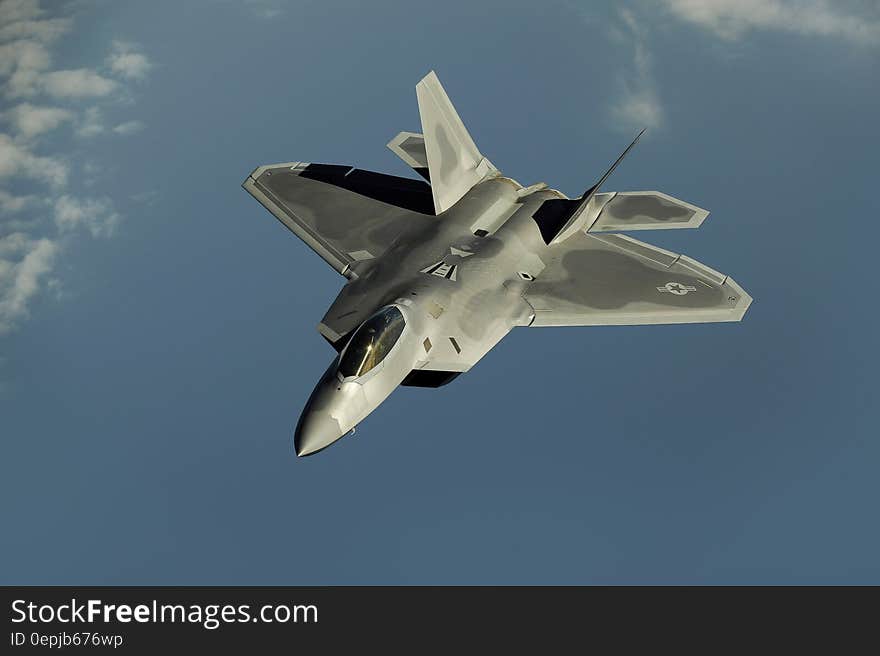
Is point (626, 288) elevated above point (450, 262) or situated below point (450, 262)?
below

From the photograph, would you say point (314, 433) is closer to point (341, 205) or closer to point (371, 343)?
point (371, 343)

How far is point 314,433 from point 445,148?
32.3ft

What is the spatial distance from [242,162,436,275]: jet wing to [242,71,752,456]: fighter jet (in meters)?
0.04

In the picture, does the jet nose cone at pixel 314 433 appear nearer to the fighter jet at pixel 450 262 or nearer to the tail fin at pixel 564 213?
the fighter jet at pixel 450 262

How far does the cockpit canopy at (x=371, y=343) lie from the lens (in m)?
19.9

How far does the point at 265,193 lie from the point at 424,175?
421cm

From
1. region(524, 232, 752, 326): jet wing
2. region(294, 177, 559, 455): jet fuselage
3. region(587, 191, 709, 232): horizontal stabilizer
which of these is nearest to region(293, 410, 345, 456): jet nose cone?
region(294, 177, 559, 455): jet fuselage

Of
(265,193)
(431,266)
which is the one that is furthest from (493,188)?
(265,193)

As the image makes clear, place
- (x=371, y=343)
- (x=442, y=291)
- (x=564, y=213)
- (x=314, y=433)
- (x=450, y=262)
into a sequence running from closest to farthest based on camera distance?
(x=314, y=433), (x=371, y=343), (x=442, y=291), (x=450, y=262), (x=564, y=213)

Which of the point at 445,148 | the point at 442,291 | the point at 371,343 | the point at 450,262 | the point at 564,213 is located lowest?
the point at 371,343

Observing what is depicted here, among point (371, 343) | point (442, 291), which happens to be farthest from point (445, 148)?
point (371, 343)

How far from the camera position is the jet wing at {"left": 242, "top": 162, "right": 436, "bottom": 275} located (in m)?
25.0

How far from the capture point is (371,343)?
20078mm

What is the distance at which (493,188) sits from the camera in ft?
86.4
